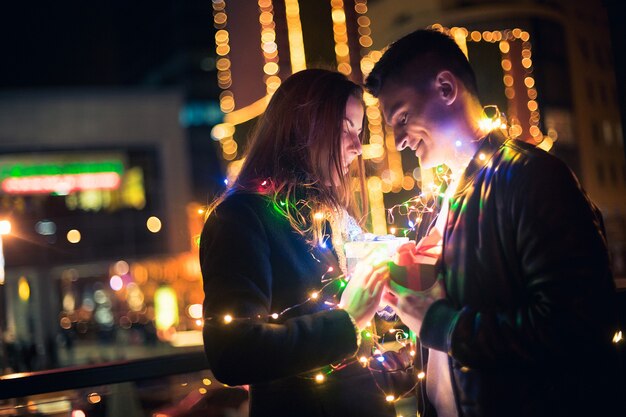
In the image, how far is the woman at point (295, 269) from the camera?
1842 millimetres

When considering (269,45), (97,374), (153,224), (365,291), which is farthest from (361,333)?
(153,224)

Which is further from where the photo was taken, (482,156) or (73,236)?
(73,236)

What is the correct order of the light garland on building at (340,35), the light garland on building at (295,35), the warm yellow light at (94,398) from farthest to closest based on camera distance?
the light garland on building at (340,35) → the light garland on building at (295,35) → the warm yellow light at (94,398)

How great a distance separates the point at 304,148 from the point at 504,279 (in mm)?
835

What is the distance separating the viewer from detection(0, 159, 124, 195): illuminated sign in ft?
79.4

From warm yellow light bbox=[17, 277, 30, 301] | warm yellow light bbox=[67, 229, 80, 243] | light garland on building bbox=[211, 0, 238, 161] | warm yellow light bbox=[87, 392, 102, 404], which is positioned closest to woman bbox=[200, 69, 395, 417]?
warm yellow light bbox=[87, 392, 102, 404]

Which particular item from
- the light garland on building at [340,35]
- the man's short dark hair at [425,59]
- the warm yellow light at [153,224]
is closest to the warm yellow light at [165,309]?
the warm yellow light at [153,224]

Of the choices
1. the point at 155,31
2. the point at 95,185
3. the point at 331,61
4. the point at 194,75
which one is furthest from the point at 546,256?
the point at 155,31

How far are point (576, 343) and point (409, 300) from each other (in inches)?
19.9

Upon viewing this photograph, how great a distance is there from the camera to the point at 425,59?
2158mm

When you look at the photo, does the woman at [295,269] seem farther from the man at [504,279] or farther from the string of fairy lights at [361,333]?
the man at [504,279]

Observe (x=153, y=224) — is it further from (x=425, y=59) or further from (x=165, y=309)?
(x=425, y=59)

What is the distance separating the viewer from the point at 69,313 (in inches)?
1123

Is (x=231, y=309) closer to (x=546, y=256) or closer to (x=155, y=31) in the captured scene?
(x=546, y=256)
